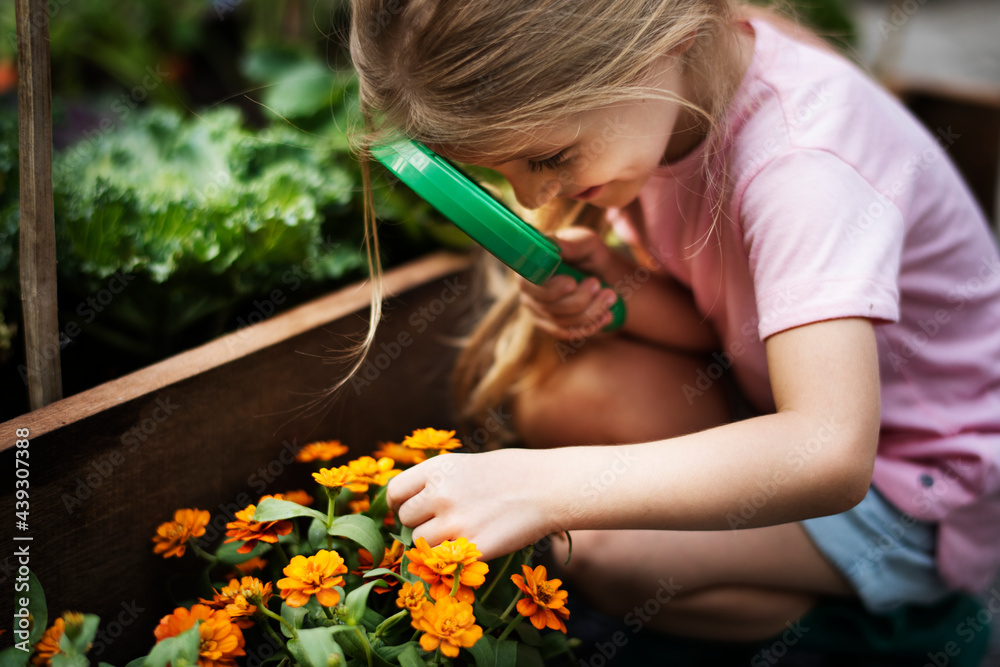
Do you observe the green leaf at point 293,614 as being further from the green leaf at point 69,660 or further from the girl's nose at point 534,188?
the girl's nose at point 534,188

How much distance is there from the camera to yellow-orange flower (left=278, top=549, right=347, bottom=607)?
63 cm

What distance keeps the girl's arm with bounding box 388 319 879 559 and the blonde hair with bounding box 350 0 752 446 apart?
0.31m

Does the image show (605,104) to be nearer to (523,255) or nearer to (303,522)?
(523,255)

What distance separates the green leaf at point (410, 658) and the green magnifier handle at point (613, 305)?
1.77ft

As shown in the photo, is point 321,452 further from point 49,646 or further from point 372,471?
point 49,646

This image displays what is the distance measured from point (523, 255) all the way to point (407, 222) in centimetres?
51

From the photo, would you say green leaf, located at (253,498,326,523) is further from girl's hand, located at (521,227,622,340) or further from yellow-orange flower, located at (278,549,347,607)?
girl's hand, located at (521,227,622,340)

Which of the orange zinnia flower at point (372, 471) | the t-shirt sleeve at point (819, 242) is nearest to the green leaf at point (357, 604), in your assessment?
the orange zinnia flower at point (372, 471)

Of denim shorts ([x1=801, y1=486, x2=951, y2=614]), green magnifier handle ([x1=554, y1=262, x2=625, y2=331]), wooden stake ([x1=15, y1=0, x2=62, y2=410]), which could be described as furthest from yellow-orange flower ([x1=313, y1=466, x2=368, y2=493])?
denim shorts ([x1=801, y1=486, x2=951, y2=614])

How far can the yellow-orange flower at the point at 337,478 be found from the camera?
69 cm

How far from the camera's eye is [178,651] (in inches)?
23.9

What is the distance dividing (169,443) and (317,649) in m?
0.35

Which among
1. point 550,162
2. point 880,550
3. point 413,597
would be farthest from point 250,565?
point 880,550

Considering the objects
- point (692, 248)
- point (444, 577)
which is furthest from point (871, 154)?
point (444, 577)
